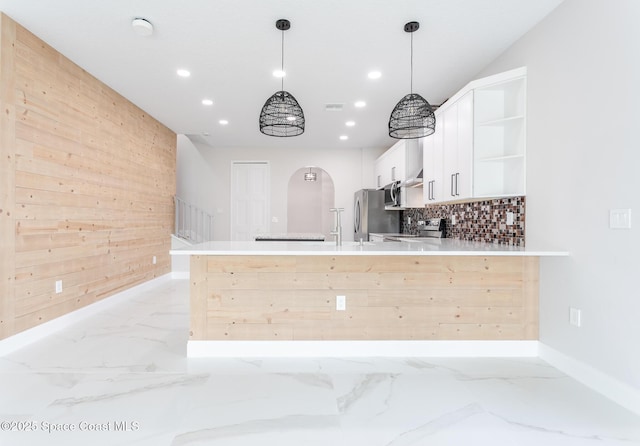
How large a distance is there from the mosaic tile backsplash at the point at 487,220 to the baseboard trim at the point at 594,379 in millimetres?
921

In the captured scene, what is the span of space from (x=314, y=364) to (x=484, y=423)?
120cm

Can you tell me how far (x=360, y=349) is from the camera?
2822 millimetres

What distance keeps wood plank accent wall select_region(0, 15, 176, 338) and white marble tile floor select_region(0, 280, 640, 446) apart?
0.73m

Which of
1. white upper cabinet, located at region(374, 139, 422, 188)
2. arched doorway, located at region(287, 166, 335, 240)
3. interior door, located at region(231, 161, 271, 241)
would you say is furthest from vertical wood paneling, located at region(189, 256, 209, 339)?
arched doorway, located at region(287, 166, 335, 240)

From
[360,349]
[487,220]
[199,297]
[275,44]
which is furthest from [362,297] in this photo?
[275,44]

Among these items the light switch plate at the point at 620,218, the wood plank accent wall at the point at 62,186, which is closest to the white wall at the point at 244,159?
the wood plank accent wall at the point at 62,186

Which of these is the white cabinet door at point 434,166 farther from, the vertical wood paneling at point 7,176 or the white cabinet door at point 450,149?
the vertical wood paneling at point 7,176

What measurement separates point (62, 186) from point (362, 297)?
3162 millimetres

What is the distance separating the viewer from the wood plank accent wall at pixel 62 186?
9.55 ft

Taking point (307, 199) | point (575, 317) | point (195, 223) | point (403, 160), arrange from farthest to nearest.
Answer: point (307, 199) < point (195, 223) < point (403, 160) < point (575, 317)

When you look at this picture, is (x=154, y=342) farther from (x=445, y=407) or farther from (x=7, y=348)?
(x=445, y=407)

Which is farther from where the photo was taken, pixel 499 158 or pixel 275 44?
pixel 275 44

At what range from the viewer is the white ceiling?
2705 millimetres

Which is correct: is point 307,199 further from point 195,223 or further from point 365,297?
point 365,297
